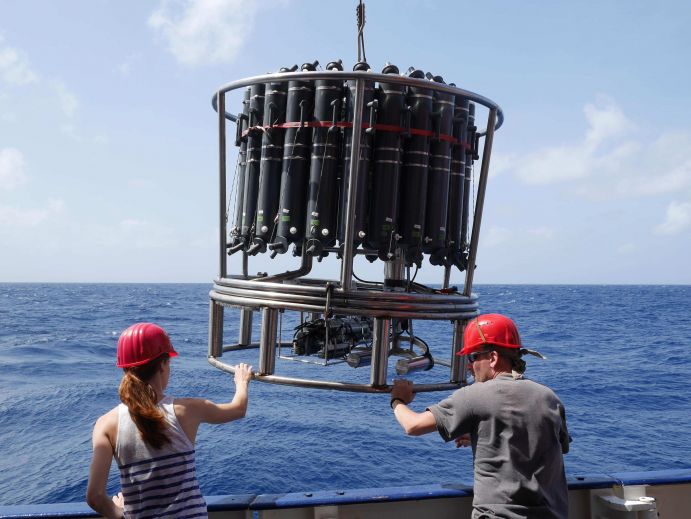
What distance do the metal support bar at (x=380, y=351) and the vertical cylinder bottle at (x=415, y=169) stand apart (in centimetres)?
103

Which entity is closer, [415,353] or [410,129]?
[410,129]

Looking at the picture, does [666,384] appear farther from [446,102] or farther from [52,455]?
[446,102]

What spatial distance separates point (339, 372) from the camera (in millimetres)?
33094

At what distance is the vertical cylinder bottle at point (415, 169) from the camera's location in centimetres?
616

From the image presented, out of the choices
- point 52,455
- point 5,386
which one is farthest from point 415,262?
point 5,386

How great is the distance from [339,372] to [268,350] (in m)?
27.6

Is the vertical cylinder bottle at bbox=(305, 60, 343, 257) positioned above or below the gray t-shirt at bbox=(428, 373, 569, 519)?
above

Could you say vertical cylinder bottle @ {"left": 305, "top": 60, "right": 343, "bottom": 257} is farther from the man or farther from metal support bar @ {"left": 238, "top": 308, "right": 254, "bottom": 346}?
the man

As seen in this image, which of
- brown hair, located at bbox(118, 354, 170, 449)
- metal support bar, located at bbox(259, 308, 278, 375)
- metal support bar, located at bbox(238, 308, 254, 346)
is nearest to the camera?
brown hair, located at bbox(118, 354, 170, 449)

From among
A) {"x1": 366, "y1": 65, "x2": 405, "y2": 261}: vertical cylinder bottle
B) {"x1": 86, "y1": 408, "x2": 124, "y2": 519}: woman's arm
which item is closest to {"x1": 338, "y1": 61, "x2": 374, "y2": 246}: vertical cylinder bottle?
{"x1": 366, "y1": 65, "x2": 405, "y2": 261}: vertical cylinder bottle

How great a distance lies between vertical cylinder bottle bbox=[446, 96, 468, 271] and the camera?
648 cm

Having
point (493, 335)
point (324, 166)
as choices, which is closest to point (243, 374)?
point (493, 335)

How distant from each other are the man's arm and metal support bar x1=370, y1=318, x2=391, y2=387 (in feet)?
3.54

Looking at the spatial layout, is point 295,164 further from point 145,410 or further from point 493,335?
point 145,410
